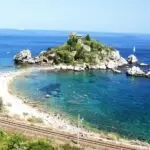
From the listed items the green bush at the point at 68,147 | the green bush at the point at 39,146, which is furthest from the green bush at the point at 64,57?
the green bush at the point at 39,146

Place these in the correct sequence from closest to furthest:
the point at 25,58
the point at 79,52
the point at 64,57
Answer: the point at 64,57
the point at 79,52
the point at 25,58

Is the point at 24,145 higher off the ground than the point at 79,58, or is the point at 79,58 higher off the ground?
the point at 24,145

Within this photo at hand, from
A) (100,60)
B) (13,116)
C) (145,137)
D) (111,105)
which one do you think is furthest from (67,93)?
(100,60)

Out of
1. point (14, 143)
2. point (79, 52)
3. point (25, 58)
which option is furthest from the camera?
point (25, 58)

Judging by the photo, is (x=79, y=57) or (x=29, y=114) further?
(x=79, y=57)

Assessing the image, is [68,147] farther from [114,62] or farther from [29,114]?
[114,62]

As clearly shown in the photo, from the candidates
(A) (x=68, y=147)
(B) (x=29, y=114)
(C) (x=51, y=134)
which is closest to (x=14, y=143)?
(A) (x=68, y=147)
